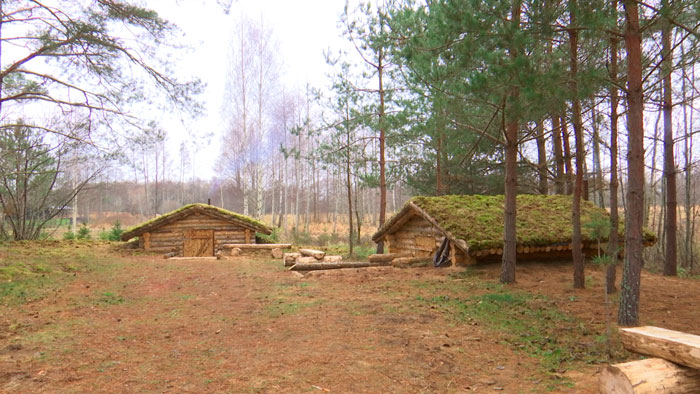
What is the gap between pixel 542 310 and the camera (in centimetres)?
753

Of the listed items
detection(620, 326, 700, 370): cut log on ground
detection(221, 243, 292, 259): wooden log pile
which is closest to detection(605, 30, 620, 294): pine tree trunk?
detection(620, 326, 700, 370): cut log on ground

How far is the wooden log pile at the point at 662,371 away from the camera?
3510mm

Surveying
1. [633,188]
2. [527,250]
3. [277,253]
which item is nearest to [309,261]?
[277,253]

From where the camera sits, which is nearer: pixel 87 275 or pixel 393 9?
pixel 87 275

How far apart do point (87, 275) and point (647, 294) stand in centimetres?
1459

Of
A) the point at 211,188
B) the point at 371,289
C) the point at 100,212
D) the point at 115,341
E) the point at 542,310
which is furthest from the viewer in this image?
the point at 211,188

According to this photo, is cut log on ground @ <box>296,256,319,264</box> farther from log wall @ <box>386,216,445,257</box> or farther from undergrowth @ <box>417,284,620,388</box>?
undergrowth @ <box>417,284,620,388</box>

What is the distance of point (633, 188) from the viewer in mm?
5887

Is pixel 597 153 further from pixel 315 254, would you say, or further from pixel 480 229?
pixel 315 254

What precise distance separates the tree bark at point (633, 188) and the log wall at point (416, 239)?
7245mm

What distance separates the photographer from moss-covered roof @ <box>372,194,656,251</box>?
1171 centimetres

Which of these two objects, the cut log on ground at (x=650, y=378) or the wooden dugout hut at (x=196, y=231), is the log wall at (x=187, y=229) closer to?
the wooden dugout hut at (x=196, y=231)

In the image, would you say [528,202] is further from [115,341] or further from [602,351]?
[115,341]

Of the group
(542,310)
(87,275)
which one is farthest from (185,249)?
(542,310)
